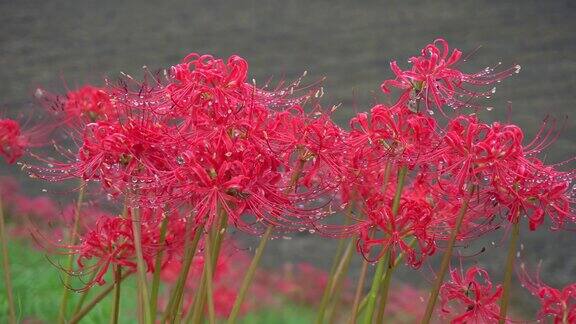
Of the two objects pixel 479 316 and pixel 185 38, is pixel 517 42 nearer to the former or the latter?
pixel 185 38

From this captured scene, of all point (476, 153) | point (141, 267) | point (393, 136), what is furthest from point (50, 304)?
point (476, 153)

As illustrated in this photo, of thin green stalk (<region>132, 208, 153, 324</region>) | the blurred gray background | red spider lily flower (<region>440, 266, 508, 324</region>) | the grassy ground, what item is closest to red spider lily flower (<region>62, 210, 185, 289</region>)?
thin green stalk (<region>132, 208, 153, 324</region>)

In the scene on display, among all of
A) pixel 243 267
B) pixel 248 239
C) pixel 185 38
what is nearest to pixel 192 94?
→ pixel 243 267

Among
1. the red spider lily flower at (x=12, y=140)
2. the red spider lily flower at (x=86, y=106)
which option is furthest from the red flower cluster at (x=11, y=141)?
the red spider lily flower at (x=86, y=106)

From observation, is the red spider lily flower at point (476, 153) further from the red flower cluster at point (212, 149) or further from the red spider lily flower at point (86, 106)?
the red spider lily flower at point (86, 106)

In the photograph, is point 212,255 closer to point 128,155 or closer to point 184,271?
point 184,271
